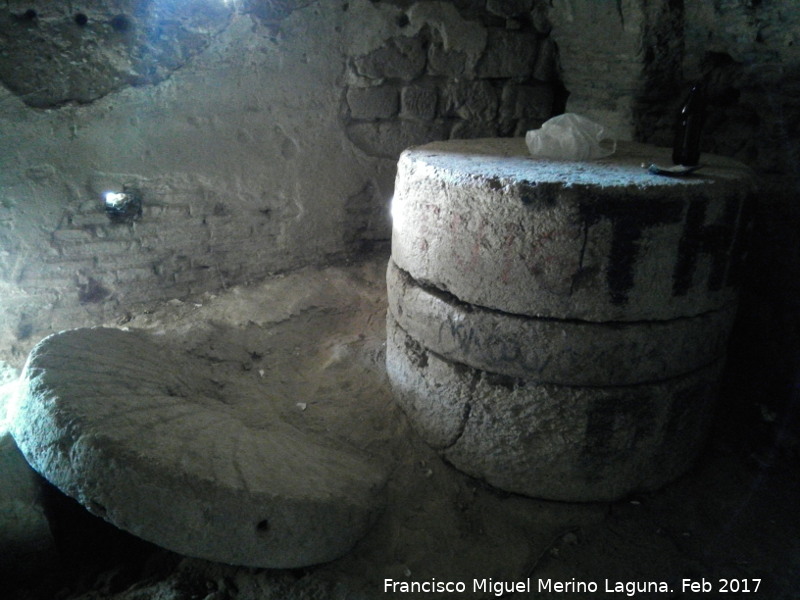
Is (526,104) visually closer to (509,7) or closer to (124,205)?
(509,7)

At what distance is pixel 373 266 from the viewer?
354cm

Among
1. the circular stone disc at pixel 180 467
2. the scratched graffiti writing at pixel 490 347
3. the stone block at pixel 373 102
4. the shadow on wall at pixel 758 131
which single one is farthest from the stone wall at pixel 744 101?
the circular stone disc at pixel 180 467

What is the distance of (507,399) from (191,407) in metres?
1.17

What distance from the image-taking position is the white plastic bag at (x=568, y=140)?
220 cm

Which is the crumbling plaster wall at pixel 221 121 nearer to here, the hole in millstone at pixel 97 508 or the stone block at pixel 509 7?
the stone block at pixel 509 7

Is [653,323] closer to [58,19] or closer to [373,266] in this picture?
[373,266]

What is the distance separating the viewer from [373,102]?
325cm

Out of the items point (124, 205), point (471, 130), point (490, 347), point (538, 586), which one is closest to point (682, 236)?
point (490, 347)

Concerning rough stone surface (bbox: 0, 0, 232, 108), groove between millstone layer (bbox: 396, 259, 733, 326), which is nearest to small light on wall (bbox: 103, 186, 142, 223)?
rough stone surface (bbox: 0, 0, 232, 108)

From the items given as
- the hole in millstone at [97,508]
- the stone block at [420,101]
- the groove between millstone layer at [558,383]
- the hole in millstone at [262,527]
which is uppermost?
the stone block at [420,101]

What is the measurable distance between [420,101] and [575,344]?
2.05m

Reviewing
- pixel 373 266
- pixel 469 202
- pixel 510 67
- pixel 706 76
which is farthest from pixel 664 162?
pixel 373 266

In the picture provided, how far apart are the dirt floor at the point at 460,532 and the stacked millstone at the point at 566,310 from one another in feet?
0.40

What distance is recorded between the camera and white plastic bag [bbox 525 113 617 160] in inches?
86.7
